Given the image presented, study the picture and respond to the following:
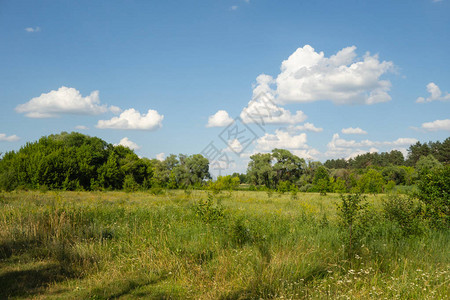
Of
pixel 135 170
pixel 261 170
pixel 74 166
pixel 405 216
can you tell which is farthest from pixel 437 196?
pixel 261 170

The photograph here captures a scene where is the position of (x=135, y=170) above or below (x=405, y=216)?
above

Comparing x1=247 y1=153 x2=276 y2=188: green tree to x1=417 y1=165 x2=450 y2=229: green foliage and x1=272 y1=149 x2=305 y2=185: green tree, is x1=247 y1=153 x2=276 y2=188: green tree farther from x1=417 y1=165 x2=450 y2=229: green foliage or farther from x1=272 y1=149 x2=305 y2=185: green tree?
x1=417 y1=165 x2=450 y2=229: green foliage

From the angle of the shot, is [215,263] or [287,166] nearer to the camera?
[215,263]

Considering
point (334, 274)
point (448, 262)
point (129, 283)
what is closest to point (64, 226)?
point (129, 283)

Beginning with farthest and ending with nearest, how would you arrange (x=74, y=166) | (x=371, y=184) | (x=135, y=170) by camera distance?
(x=135, y=170)
(x=74, y=166)
(x=371, y=184)

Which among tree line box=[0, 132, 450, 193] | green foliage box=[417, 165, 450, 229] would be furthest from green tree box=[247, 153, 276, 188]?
green foliage box=[417, 165, 450, 229]

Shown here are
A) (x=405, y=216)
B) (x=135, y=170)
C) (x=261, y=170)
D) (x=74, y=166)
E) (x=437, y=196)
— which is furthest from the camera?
(x=261, y=170)

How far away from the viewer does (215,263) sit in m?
5.54

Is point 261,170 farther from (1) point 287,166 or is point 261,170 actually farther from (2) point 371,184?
(2) point 371,184

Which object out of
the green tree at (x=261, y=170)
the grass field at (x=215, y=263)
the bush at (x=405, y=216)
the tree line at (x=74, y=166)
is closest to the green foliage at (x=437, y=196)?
the bush at (x=405, y=216)

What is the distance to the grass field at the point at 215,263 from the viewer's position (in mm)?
4672

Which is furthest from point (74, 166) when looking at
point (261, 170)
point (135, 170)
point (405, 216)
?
point (405, 216)

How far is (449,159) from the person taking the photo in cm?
6569

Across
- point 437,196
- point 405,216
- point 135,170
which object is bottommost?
point 405,216
